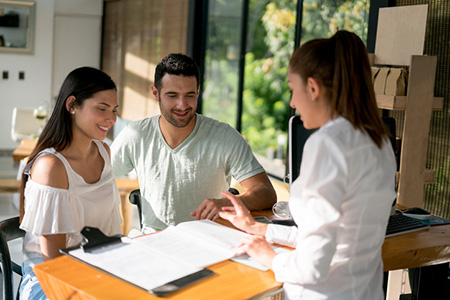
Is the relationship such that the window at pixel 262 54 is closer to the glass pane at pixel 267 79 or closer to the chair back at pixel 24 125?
the glass pane at pixel 267 79

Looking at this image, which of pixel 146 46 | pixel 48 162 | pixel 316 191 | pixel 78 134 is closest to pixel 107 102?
pixel 78 134

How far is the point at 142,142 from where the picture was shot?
236 centimetres

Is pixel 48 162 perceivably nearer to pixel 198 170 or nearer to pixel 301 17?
pixel 198 170

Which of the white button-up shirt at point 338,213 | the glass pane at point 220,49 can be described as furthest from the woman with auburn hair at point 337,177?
the glass pane at point 220,49

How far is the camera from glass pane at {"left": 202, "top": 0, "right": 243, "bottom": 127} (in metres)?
5.84

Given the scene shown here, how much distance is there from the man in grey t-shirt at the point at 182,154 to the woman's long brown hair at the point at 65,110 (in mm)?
453

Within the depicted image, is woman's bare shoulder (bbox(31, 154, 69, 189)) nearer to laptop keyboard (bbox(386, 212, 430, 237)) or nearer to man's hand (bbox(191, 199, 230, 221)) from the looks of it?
man's hand (bbox(191, 199, 230, 221))

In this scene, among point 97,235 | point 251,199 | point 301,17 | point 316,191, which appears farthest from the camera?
point 301,17

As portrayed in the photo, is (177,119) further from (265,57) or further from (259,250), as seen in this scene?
(265,57)

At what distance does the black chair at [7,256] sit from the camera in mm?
1812

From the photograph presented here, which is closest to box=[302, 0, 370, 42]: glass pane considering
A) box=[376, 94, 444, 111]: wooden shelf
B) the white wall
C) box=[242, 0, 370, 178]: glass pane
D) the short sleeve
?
box=[376, 94, 444, 111]: wooden shelf

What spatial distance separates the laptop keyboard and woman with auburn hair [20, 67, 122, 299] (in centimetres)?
96

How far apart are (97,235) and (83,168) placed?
16.4 inches

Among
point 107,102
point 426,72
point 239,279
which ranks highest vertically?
point 426,72
